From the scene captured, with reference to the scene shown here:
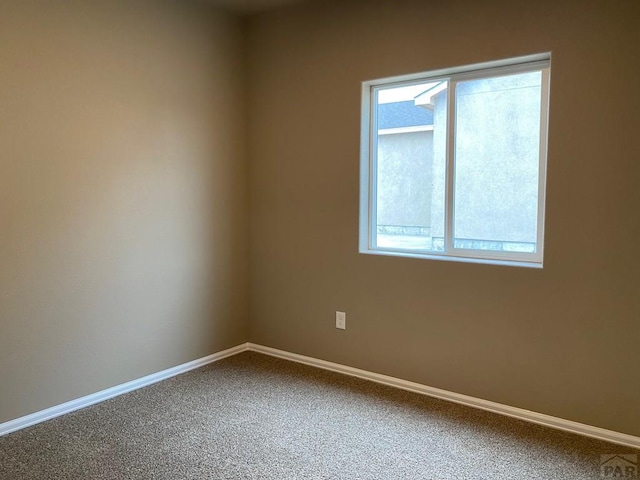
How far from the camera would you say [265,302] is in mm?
3906

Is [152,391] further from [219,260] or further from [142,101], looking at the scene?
[142,101]

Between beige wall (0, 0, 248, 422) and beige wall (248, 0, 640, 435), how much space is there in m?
0.33

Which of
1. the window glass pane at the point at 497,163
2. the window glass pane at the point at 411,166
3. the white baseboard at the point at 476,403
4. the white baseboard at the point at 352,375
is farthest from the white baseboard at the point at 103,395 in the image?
the window glass pane at the point at 497,163

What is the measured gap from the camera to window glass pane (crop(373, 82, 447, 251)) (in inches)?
123

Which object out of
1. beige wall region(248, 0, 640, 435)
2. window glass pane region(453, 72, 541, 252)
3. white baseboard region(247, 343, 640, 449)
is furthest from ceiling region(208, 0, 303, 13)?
white baseboard region(247, 343, 640, 449)

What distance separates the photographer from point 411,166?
3246mm

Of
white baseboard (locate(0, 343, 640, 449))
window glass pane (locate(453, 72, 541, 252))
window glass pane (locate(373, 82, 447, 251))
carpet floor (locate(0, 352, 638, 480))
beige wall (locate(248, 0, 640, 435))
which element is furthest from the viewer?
window glass pane (locate(373, 82, 447, 251))

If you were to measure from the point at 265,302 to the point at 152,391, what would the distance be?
1.08m

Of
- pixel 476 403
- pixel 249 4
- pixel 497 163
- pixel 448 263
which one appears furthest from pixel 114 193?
pixel 476 403

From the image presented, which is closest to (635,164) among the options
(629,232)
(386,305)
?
(629,232)

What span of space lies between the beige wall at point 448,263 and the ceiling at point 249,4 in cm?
9

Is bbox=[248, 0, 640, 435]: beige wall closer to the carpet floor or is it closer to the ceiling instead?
the ceiling

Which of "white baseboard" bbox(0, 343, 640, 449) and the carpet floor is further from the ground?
"white baseboard" bbox(0, 343, 640, 449)

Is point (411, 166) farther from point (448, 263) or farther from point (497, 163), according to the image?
point (448, 263)
